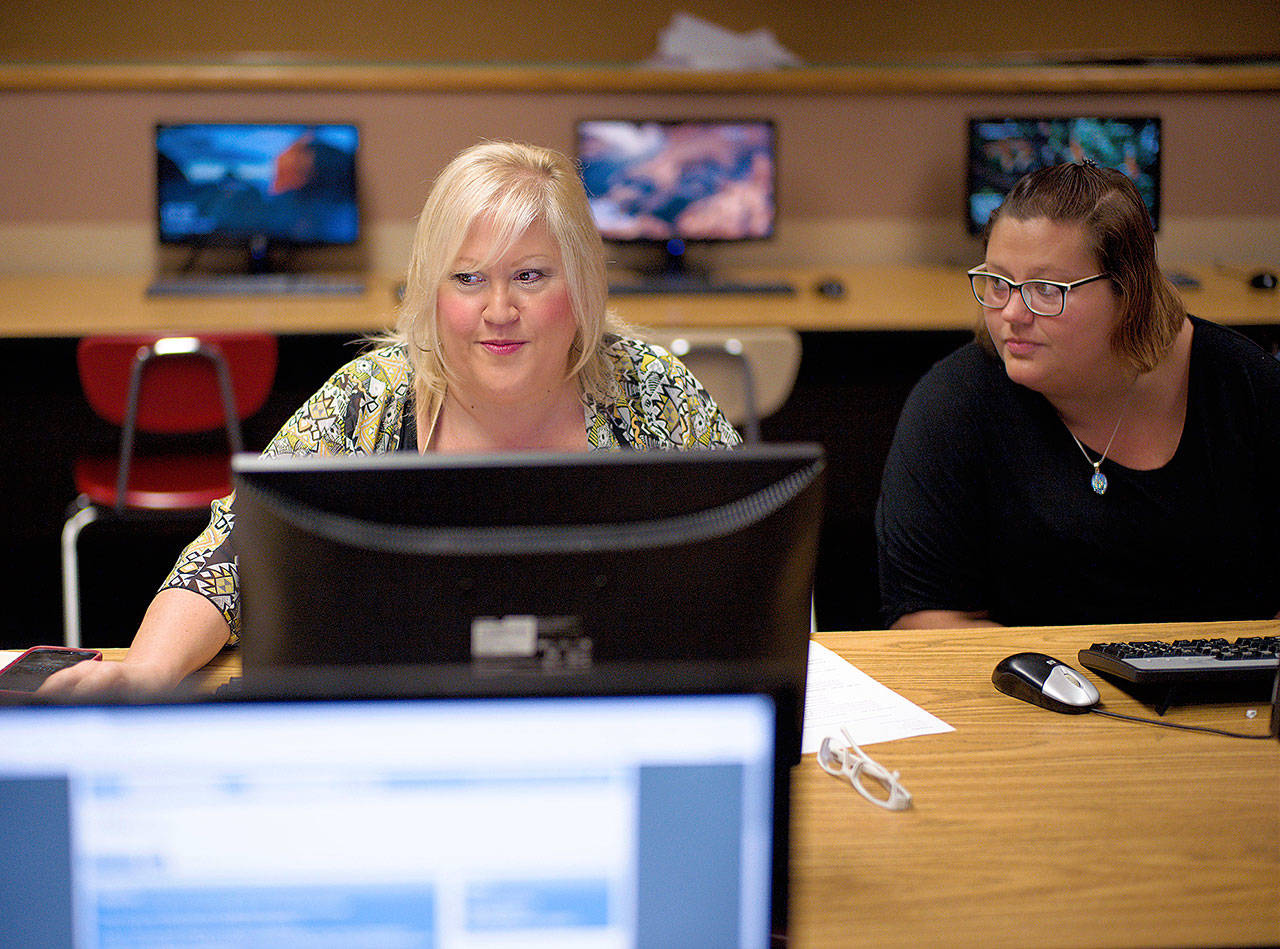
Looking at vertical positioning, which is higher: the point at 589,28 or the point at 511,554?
the point at 589,28

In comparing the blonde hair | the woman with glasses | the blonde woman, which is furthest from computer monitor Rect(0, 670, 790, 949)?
the woman with glasses

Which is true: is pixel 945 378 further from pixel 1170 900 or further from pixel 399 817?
pixel 399 817

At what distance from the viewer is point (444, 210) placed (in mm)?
1531

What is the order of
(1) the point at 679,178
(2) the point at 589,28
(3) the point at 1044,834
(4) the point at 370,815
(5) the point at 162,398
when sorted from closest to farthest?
(4) the point at 370,815 < (3) the point at 1044,834 < (5) the point at 162,398 < (1) the point at 679,178 < (2) the point at 589,28

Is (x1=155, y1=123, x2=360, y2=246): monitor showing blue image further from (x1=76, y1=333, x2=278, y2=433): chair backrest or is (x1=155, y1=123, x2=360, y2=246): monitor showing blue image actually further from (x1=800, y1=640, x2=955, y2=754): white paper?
(x1=800, y1=640, x2=955, y2=754): white paper

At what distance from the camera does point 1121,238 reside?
1657 mm

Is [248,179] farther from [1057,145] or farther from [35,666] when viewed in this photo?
[35,666]

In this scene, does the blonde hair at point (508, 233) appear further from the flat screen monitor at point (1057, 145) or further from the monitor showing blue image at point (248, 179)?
the flat screen monitor at point (1057, 145)

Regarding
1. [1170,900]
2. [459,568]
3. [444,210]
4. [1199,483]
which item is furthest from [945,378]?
[459,568]

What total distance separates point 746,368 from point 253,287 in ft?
4.44

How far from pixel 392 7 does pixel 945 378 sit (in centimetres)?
240

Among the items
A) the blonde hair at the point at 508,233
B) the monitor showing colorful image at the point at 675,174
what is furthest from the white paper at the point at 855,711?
the monitor showing colorful image at the point at 675,174

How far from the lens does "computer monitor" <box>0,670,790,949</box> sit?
63 cm

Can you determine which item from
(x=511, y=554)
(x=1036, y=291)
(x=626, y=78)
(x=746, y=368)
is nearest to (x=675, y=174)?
(x=626, y=78)
